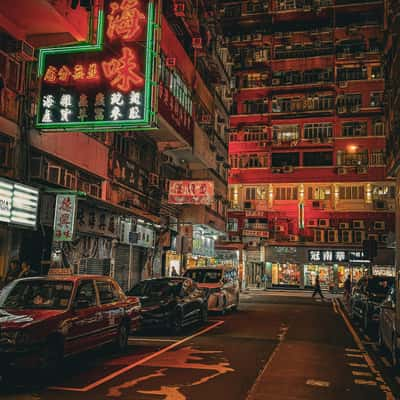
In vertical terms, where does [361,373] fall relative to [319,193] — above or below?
below

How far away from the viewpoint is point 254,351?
Answer: 39.5ft

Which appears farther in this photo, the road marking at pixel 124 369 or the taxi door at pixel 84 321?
the taxi door at pixel 84 321

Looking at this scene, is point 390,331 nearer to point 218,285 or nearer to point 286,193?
point 218,285

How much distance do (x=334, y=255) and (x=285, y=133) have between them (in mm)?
12495

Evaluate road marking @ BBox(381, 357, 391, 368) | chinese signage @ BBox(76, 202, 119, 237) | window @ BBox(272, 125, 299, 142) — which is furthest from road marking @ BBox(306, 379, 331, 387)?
window @ BBox(272, 125, 299, 142)

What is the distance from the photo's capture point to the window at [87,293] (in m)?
9.91

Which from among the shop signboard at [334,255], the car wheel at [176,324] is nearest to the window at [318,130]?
the shop signboard at [334,255]

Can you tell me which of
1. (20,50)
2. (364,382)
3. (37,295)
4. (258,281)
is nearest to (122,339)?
(37,295)

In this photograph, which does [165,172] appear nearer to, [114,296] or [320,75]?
[114,296]

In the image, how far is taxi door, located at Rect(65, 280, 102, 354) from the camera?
9.22 meters

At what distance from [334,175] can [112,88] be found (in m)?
37.7

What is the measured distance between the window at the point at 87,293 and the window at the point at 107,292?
265 mm

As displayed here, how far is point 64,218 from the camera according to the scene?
15.3m

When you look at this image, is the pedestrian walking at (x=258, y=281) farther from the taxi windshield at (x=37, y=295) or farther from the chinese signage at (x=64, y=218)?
the taxi windshield at (x=37, y=295)
